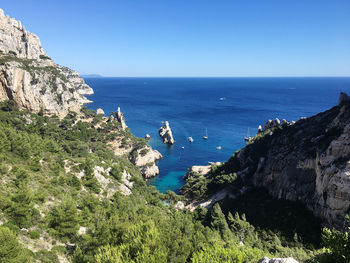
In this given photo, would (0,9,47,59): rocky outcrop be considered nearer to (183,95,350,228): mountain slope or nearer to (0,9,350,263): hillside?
(0,9,350,263): hillside

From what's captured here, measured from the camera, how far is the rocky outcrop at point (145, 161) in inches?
2837

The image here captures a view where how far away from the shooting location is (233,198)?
49656mm

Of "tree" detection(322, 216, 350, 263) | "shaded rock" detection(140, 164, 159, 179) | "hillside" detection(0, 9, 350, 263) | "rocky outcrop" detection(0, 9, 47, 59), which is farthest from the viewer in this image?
"rocky outcrop" detection(0, 9, 47, 59)

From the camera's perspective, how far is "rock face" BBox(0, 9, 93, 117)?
64062mm

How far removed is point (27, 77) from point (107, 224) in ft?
226

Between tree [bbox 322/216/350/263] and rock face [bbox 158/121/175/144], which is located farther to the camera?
rock face [bbox 158/121/175/144]

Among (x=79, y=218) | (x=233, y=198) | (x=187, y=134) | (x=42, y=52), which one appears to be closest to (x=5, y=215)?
(x=79, y=218)

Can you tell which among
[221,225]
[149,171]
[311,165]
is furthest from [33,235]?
[149,171]

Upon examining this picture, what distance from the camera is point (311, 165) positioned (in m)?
36.9

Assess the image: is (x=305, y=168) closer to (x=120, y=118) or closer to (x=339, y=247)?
(x=339, y=247)

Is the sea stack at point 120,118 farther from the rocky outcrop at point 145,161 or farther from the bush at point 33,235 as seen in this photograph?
the bush at point 33,235

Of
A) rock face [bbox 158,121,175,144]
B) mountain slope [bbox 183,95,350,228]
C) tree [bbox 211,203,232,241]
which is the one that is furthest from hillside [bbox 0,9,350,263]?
rock face [bbox 158,121,175,144]

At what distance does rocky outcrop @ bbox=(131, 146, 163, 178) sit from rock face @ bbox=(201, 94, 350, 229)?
26714 mm

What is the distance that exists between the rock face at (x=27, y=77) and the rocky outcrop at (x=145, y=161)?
3197 cm
